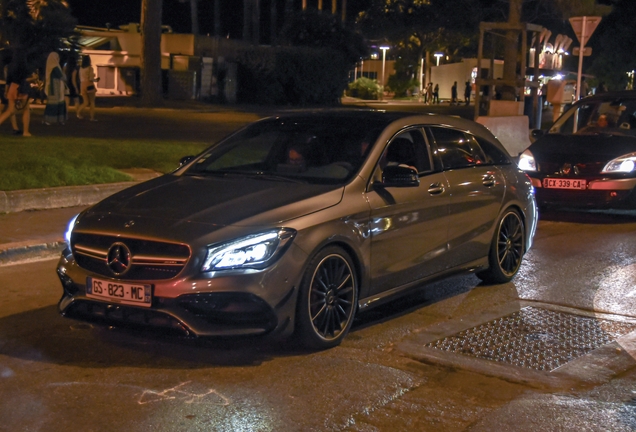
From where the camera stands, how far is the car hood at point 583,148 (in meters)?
11.8

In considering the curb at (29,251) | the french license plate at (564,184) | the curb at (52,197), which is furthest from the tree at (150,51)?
the curb at (29,251)

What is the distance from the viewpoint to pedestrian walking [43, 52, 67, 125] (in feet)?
58.0

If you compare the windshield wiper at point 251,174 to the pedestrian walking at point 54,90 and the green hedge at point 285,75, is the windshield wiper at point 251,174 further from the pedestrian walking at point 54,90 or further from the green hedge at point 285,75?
the green hedge at point 285,75

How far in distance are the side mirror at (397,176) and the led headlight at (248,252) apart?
4.06ft

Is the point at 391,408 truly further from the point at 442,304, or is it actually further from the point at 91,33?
the point at 91,33

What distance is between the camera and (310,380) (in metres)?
5.33

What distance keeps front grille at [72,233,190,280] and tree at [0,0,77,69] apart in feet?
101

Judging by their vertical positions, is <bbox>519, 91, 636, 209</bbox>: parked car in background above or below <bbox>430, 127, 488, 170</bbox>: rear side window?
below

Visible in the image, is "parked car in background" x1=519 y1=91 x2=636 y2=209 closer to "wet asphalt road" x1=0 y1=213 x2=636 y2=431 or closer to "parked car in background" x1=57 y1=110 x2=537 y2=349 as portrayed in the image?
"parked car in background" x1=57 y1=110 x2=537 y2=349

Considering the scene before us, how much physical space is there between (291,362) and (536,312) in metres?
2.42

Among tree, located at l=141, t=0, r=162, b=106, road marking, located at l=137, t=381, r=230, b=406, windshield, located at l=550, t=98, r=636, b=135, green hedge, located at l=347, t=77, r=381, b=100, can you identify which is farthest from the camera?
green hedge, located at l=347, t=77, r=381, b=100

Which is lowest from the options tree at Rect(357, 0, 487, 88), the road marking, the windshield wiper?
the road marking

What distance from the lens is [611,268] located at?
888 centimetres

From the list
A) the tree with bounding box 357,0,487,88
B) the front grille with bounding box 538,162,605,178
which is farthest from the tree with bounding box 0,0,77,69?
the front grille with bounding box 538,162,605,178
